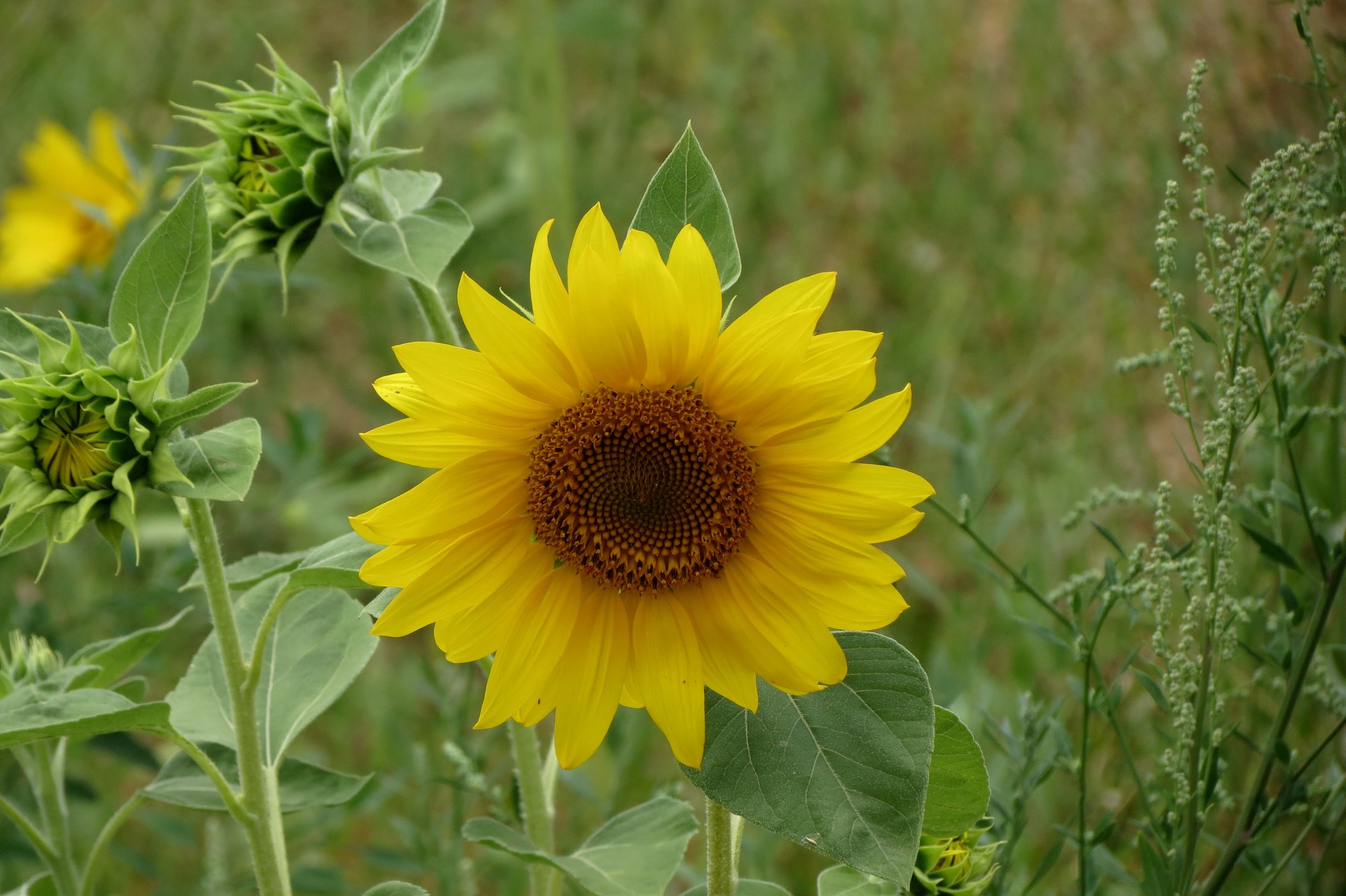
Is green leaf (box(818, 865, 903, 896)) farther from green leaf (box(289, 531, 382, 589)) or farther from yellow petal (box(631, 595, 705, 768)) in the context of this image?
green leaf (box(289, 531, 382, 589))

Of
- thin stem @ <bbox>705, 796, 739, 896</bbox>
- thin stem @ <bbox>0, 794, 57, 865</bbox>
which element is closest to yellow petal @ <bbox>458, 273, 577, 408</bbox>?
thin stem @ <bbox>705, 796, 739, 896</bbox>

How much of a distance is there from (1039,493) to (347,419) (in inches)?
81.1

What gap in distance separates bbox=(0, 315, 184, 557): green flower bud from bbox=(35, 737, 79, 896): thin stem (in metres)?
0.35

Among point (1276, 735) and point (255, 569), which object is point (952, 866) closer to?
point (1276, 735)

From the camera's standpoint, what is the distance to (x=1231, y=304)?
102 centimetres

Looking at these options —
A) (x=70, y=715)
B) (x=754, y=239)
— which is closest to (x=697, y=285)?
(x=70, y=715)

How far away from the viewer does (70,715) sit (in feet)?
3.22

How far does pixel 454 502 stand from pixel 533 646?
0.44 ft

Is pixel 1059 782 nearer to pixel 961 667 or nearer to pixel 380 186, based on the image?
pixel 961 667

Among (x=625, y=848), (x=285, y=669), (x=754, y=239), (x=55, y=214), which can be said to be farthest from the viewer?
(x=754, y=239)

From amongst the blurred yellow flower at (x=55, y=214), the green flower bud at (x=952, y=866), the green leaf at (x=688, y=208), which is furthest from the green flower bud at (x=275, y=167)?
the blurred yellow flower at (x=55, y=214)

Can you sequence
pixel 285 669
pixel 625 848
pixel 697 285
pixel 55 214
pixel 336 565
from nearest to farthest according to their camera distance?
pixel 697 285 < pixel 336 565 < pixel 625 848 < pixel 285 669 < pixel 55 214

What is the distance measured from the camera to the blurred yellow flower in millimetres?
2855

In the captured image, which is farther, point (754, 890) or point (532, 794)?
point (532, 794)
